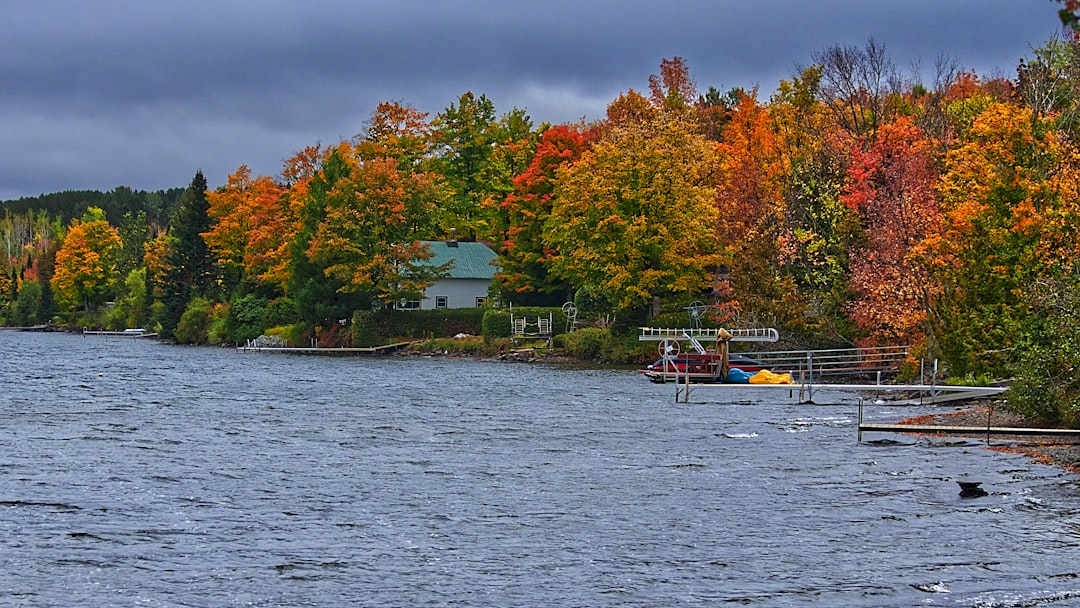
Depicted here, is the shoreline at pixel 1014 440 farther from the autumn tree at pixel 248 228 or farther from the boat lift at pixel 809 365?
the autumn tree at pixel 248 228

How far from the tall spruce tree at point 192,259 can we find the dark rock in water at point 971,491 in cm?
9079

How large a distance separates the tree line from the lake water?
7.06 metres

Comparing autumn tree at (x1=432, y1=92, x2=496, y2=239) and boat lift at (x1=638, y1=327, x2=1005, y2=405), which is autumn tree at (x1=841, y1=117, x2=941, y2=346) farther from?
autumn tree at (x1=432, y1=92, x2=496, y2=239)

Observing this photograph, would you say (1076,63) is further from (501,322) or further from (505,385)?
(501,322)

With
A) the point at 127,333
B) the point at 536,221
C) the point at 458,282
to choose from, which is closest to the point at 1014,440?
the point at 536,221

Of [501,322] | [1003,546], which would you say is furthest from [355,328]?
[1003,546]

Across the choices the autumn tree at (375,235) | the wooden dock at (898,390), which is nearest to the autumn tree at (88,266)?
the autumn tree at (375,235)

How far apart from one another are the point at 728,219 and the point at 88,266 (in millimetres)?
96031

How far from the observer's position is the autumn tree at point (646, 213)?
6825 cm

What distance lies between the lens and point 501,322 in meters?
80.2

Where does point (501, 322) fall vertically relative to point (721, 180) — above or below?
below

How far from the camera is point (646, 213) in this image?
69375 millimetres

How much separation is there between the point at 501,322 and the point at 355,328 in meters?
12.3

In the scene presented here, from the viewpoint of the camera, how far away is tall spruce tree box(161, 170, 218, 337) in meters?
108
